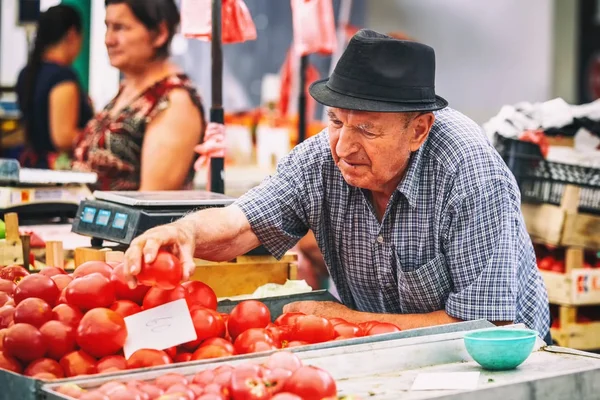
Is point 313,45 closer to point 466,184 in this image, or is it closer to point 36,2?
point 466,184

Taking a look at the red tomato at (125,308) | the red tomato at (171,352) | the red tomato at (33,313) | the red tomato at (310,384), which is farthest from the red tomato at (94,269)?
the red tomato at (310,384)

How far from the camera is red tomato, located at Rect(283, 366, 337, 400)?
6.70 ft

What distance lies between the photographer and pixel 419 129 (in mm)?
3152

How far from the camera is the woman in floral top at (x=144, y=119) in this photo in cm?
497

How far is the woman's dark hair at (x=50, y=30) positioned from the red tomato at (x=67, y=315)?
4761mm

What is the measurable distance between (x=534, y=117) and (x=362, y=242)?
2751 millimetres

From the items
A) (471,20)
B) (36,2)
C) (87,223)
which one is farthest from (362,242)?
(471,20)

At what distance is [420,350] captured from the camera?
2504mm

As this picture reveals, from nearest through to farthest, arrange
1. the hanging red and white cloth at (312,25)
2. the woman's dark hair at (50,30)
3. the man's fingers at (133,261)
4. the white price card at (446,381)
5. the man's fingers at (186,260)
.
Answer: the white price card at (446,381)
the man's fingers at (133,261)
the man's fingers at (186,260)
the hanging red and white cloth at (312,25)
the woman's dark hair at (50,30)

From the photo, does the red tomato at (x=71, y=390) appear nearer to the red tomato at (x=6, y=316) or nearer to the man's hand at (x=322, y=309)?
the red tomato at (x=6, y=316)

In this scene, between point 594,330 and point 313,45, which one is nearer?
point 313,45

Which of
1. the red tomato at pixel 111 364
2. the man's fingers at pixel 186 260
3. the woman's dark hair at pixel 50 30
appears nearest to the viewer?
the red tomato at pixel 111 364

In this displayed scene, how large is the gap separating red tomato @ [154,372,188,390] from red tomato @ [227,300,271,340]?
20.2 inches

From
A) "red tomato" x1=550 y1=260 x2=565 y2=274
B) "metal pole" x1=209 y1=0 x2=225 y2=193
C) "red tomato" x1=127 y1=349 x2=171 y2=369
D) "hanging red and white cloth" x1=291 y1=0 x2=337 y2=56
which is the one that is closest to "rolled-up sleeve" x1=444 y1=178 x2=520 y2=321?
"red tomato" x1=127 y1=349 x2=171 y2=369
